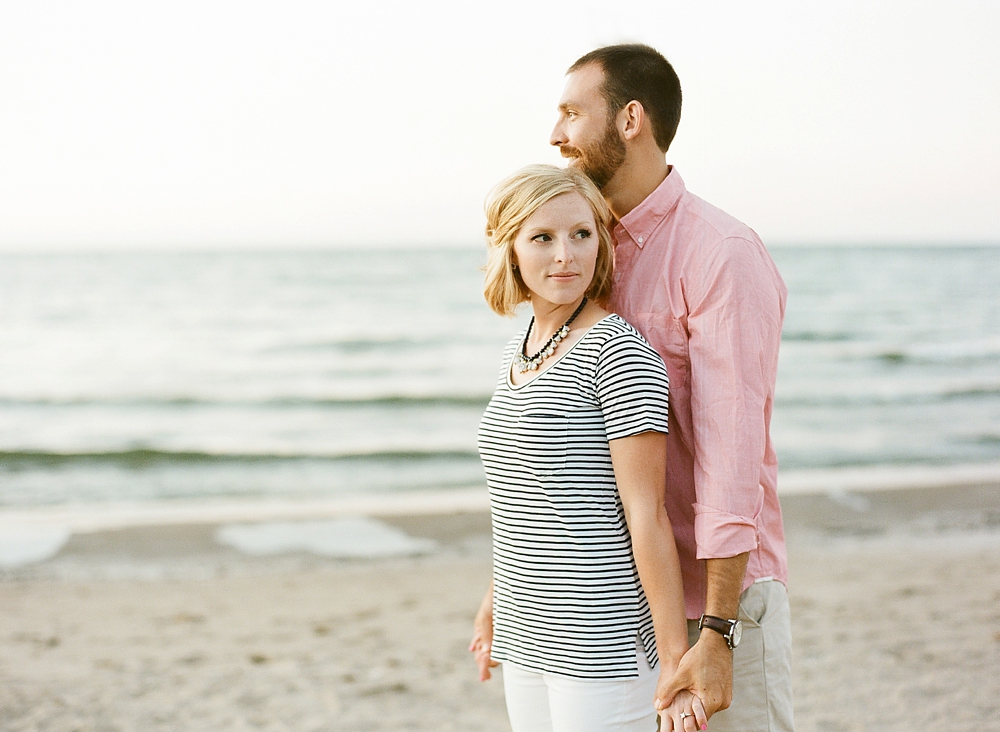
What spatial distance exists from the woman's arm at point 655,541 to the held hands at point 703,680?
0.02 metres

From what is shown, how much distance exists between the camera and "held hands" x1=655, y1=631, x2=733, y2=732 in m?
1.94

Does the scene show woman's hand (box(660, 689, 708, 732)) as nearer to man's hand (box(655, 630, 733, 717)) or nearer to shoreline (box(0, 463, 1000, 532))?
man's hand (box(655, 630, 733, 717))

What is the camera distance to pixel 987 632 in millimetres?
5145

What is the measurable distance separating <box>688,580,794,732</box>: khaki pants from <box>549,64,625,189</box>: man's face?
1144mm

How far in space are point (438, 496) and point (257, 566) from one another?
2.65 metres

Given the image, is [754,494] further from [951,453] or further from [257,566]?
[951,453]

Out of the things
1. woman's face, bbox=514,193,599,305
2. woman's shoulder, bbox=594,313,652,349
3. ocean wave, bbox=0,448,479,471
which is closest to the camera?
woman's shoulder, bbox=594,313,652,349

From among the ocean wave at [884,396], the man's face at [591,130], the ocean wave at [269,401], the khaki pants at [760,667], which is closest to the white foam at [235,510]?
the ocean wave at [269,401]

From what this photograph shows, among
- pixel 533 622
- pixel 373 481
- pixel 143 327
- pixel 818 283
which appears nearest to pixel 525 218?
pixel 533 622

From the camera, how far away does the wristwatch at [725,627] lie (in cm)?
198

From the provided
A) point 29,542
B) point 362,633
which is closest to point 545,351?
point 362,633

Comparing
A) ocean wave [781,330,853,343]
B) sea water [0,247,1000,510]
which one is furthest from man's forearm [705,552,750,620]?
ocean wave [781,330,853,343]

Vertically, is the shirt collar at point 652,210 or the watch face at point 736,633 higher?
the shirt collar at point 652,210

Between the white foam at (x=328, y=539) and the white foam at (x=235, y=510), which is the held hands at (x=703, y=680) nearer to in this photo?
the white foam at (x=328, y=539)
